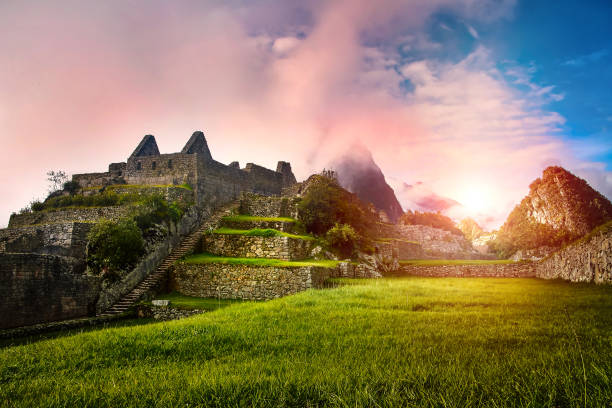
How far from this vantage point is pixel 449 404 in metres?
2.67

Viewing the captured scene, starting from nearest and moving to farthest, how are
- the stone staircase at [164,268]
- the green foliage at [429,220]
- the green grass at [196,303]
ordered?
the green grass at [196,303], the stone staircase at [164,268], the green foliage at [429,220]

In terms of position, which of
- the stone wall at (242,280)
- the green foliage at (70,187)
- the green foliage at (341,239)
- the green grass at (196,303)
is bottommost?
the green grass at (196,303)

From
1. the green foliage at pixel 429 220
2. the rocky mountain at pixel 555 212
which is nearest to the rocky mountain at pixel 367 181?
the green foliage at pixel 429 220

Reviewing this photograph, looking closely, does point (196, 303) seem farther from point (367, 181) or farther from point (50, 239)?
point (367, 181)

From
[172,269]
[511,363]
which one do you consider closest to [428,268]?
[172,269]

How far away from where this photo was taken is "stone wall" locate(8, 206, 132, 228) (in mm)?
23172

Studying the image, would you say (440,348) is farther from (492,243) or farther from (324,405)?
(492,243)

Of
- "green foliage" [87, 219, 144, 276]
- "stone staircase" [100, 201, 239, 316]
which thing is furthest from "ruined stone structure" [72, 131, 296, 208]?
"green foliage" [87, 219, 144, 276]

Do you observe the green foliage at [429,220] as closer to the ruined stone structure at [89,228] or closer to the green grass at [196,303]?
the ruined stone structure at [89,228]

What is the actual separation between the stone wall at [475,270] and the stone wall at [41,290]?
24.7m

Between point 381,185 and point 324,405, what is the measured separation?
71049mm

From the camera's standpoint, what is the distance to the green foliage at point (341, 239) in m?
24.8

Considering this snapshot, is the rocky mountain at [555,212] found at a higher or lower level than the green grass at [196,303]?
higher

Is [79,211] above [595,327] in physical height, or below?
above
